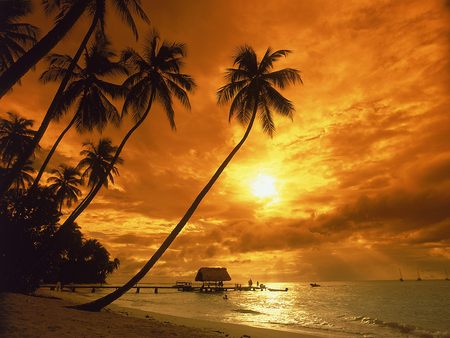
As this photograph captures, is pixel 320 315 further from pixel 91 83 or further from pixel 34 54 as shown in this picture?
pixel 34 54

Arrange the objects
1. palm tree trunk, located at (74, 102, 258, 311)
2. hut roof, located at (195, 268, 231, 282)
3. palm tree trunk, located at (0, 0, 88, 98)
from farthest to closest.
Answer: hut roof, located at (195, 268, 231, 282)
palm tree trunk, located at (74, 102, 258, 311)
palm tree trunk, located at (0, 0, 88, 98)

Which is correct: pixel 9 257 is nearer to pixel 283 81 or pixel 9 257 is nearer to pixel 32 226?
pixel 32 226

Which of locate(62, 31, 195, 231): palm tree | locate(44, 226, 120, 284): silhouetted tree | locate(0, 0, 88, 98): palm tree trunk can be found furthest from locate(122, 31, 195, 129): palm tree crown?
locate(44, 226, 120, 284): silhouetted tree

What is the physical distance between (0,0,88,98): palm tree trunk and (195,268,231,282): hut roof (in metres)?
70.9

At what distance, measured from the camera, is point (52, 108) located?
658 inches

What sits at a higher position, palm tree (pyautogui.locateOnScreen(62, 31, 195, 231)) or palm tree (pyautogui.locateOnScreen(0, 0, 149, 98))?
palm tree (pyautogui.locateOnScreen(62, 31, 195, 231))

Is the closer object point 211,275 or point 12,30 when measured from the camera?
point 12,30

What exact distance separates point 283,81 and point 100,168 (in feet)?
65.8

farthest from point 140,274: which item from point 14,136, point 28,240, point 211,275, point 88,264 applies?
point 88,264

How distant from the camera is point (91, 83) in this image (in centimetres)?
2097

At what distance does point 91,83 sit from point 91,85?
0.13m

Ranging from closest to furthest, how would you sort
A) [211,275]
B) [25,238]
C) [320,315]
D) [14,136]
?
[25,238] < [14,136] < [320,315] < [211,275]

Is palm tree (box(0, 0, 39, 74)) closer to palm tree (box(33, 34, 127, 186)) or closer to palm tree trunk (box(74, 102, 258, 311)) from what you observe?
palm tree (box(33, 34, 127, 186))

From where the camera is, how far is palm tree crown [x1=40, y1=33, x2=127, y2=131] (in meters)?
20.8
